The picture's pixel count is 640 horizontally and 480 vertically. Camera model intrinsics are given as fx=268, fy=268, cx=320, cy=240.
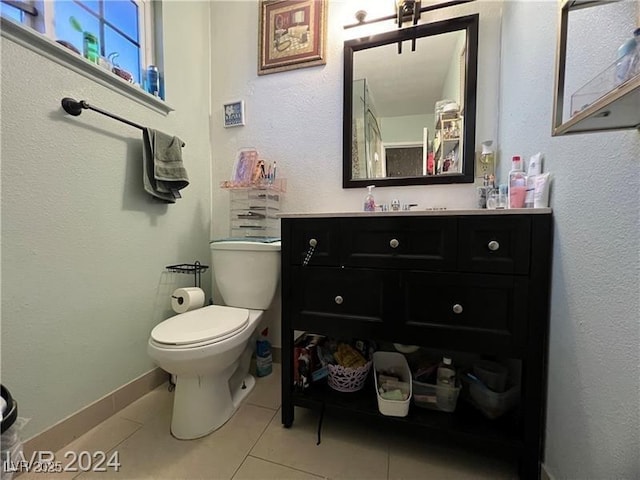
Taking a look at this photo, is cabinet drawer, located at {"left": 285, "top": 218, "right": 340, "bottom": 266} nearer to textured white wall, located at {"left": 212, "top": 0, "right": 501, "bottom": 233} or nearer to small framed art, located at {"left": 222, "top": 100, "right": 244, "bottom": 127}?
textured white wall, located at {"left": 212, "top": 0, "right": 501, "bottom": 233}

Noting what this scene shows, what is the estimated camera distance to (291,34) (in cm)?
156

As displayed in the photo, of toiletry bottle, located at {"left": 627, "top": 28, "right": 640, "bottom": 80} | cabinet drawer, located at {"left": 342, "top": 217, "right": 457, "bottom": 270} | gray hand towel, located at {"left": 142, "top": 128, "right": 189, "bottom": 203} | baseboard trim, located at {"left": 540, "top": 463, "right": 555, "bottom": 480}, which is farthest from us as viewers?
gray hand towel, located at {"left": 142, "top": 128, "right": 189, "bottom": 203}

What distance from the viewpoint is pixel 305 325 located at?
109cm

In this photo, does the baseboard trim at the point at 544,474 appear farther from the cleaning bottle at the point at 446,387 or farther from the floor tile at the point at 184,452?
the floor tile at the point at 184,452

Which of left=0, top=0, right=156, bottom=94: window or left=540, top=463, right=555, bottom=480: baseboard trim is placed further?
left=0, top=0, right=156, bottom=94: window

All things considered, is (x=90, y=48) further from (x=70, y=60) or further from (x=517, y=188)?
(x=517, y=188)

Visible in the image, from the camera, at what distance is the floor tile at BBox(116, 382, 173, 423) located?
120cm

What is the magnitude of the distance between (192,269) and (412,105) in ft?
4.94

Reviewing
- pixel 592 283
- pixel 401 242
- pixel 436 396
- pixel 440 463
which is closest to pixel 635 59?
pixel 592 283

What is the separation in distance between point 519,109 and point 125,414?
6.95ft

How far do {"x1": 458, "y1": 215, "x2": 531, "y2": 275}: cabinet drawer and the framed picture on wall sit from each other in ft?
4.14

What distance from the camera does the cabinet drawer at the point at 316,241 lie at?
103 cm

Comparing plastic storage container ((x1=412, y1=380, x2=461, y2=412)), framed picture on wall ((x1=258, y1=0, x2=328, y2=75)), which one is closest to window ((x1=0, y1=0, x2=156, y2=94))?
framed picture on wall ((x1=258, y1=0, x2=328, y2=75))

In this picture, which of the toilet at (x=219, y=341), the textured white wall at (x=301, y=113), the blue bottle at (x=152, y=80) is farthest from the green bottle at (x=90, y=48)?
the toilet at (x=219, y=341)
